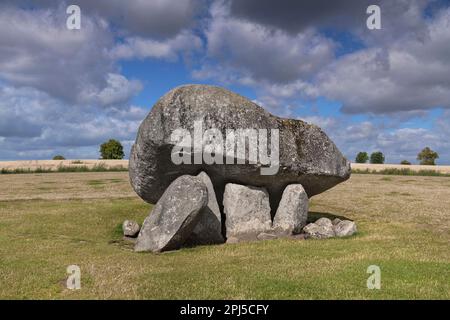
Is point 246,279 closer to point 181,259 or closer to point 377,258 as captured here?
point 181,259

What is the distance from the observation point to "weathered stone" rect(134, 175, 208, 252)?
14.5m

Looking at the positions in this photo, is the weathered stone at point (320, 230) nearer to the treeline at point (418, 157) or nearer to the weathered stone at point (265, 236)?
the weathered stone at point (265, 236)

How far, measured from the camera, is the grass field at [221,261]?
996 cm

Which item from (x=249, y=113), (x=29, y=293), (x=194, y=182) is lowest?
(x=29, y=293)

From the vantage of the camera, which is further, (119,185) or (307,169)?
(119,185)

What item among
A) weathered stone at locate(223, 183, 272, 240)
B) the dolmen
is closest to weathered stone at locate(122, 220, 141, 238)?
the dolmen

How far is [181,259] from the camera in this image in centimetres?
1348

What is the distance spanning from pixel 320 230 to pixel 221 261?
559 cm

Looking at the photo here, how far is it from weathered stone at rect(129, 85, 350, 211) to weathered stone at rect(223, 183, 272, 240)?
0.37 metres

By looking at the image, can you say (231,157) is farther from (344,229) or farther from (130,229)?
(344,229)

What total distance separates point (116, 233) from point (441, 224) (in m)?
13.8

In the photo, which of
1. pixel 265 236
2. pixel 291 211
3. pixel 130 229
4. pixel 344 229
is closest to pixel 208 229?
pixel 265 236

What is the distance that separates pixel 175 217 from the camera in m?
14.6
